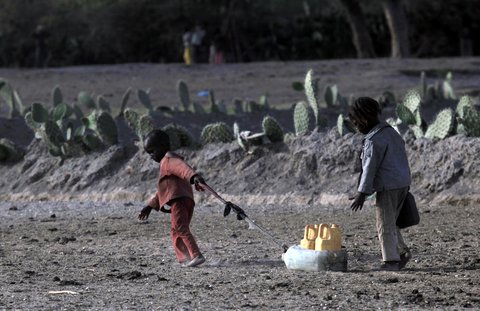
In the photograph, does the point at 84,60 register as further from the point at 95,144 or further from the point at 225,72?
the point at 95,144

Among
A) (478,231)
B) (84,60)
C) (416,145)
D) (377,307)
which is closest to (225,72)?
(84,60)

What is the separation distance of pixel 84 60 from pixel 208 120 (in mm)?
31406

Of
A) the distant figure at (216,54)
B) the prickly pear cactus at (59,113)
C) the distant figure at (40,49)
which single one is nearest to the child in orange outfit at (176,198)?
the prickly pear cactus at (59,113)

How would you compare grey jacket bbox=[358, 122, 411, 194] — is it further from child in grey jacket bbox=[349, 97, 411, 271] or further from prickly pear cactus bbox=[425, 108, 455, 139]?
prickly pear cactus bbox=[425, 108, 455, 139]

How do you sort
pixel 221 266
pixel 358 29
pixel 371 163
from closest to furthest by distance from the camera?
pixel 371 163 → pixel 221 266 → pixel 358 29

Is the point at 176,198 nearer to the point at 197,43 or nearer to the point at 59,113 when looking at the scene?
the point at 59,113

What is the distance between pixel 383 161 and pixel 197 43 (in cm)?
3636

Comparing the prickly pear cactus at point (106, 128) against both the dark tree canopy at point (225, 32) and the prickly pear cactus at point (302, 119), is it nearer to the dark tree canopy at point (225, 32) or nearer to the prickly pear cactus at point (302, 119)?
the prickly pear cactus at point (302, 119)

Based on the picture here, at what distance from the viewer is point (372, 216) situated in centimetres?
1354

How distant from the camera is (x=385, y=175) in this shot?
1020cm

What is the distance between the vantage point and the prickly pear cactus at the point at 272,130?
15672 mm

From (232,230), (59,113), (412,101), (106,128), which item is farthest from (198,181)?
(59,113)

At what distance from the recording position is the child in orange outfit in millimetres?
10773

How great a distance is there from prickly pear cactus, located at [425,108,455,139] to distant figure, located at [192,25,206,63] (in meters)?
30.4
